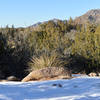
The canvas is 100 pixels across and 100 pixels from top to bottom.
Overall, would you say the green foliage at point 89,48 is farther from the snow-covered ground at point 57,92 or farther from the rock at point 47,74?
the snow-covered ground at point 57,92

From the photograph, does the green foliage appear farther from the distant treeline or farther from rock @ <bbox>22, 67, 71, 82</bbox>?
rock @ <bbox>22, 67, 71, 82</bbox>

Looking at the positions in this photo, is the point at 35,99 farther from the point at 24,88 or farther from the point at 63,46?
the point at 63,46

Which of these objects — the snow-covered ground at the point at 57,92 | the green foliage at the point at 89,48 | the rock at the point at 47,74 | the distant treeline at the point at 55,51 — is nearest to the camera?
the snow-covered ground at the point at 57,92

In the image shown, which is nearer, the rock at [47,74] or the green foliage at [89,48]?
the rock at [47,74]

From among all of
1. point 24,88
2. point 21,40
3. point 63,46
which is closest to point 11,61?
point 21,40

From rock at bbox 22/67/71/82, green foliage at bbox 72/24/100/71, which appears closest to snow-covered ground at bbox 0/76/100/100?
rock at bbox 22/67/71/82

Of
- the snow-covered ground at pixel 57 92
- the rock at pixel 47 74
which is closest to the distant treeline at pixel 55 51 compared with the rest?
the rock at pixel 47 74

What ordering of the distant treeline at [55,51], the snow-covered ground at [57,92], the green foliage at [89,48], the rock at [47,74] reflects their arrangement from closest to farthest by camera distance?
the snow-covered ground at [57,92] < the rock at [47,74] < the distant treeline at [55,51] < the green foliage at [89,48]

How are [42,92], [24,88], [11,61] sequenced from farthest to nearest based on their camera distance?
[11,61], [24,88], [42,92]

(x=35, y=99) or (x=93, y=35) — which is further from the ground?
(x=93, y=35)

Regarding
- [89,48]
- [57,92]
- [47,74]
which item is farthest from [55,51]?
[57,92]

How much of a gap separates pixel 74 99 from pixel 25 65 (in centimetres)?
907

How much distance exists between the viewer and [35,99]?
116 inches

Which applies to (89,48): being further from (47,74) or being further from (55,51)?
(47,74)
